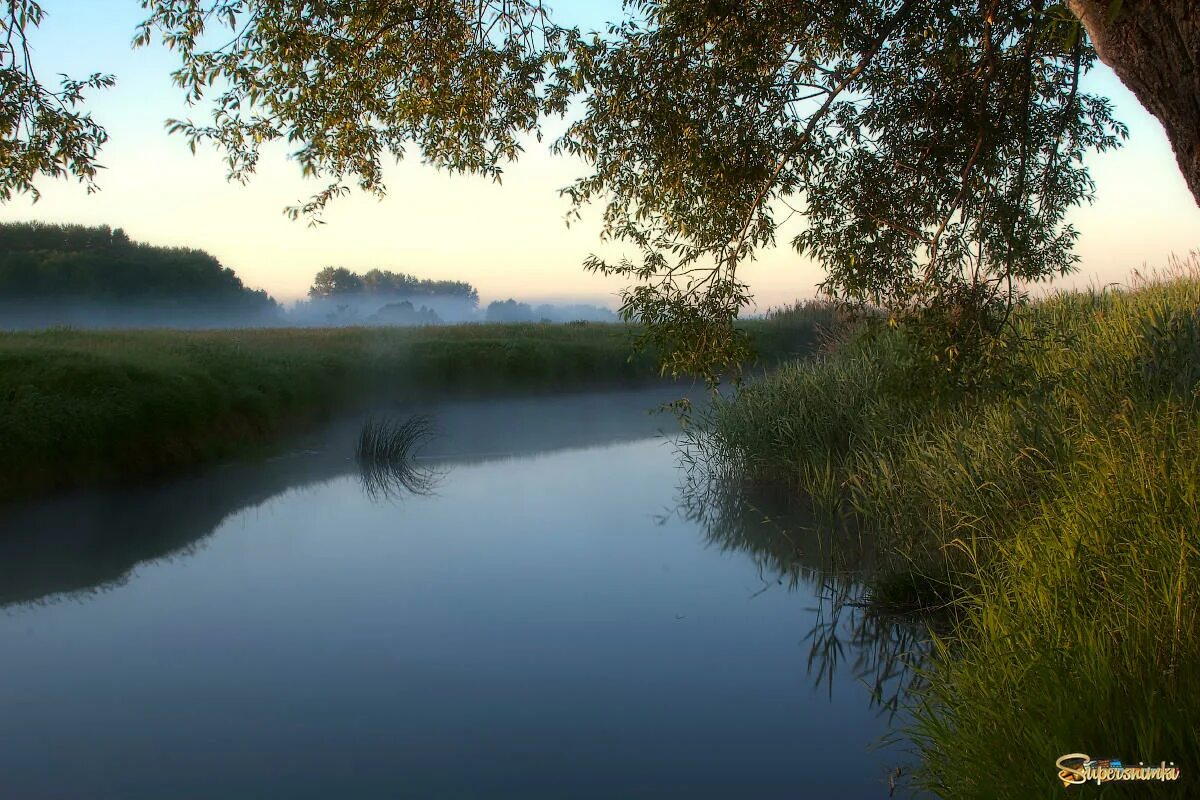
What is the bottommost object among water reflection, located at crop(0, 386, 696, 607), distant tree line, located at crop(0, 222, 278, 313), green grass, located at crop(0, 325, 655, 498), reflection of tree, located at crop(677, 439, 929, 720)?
reflection of tree, located at crop(677, 439, 929, 720)

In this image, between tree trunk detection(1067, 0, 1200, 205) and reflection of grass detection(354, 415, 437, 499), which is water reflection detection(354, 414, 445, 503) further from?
tree trunk detection(1067, 0, 1200, 205)

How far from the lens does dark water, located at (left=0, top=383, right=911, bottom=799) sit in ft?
16.5

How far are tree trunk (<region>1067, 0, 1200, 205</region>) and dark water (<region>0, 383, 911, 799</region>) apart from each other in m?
3.52

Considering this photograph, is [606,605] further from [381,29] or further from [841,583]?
[381,29]

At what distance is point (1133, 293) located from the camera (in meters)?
12.1

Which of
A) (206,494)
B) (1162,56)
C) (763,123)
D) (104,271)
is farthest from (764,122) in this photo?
(104,271)

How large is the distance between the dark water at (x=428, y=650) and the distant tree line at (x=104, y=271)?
27.4 metres

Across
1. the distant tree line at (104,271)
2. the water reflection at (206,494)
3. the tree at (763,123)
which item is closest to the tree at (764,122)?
the tree at (763,123)

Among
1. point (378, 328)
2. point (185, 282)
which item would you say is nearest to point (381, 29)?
point (378, 328)

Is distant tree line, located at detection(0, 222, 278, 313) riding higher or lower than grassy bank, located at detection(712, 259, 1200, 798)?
higher

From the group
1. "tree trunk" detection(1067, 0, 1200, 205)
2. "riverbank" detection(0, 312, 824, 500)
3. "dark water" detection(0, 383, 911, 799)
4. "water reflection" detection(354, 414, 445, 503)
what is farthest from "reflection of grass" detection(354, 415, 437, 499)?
"tree trunk" detection(1067, 0, 1200, 205)

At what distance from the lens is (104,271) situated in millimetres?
37250

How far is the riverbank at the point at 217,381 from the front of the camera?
442 inches

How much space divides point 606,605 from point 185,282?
38250 mm
